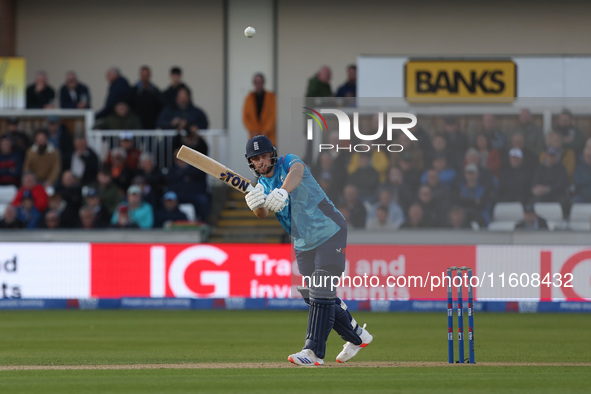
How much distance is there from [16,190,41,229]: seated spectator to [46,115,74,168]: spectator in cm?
141

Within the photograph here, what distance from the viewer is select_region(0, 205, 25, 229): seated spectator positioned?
60.9 feet

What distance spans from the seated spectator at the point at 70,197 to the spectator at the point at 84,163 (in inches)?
14.7

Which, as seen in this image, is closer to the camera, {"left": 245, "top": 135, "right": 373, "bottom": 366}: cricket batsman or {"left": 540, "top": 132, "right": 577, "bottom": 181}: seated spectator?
{"left": 245, "top": 135, "right": 373, "bottom": 366}: cricket batsman

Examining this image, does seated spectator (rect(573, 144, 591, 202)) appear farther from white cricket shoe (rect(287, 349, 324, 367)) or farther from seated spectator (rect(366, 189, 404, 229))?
white cricket shoe (rect(287, 349, 324, 367))

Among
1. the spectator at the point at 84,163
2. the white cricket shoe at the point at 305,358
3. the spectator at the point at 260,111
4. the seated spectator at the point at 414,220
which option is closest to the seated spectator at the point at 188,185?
the spectator at the point at 84,163

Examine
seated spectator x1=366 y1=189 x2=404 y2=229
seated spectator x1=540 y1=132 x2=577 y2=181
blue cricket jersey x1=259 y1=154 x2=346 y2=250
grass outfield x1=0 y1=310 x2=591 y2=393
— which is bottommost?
grass outfield x1=0 y1=310 x2=591 y2=393

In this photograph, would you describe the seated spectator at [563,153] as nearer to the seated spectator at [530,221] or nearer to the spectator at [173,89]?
the seated spectator at [530,221]

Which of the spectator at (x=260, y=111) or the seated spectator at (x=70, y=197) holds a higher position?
the spectator at (x=260, y=111)

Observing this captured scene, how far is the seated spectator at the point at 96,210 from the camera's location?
18578mm

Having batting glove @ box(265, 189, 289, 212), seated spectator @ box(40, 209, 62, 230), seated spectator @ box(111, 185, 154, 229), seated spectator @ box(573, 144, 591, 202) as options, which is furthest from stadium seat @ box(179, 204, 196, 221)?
batting glove @ box(265, 189, 289, 212)

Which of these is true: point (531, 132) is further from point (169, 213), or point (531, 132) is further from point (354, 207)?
point (169, 213)

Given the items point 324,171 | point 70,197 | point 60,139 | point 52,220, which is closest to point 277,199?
point 324,171

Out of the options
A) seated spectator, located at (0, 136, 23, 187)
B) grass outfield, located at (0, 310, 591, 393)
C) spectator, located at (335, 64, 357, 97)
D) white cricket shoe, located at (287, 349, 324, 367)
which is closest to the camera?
grass outfield, located at (0, 310, 591, 393)

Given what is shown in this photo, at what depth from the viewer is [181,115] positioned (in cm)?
2053
